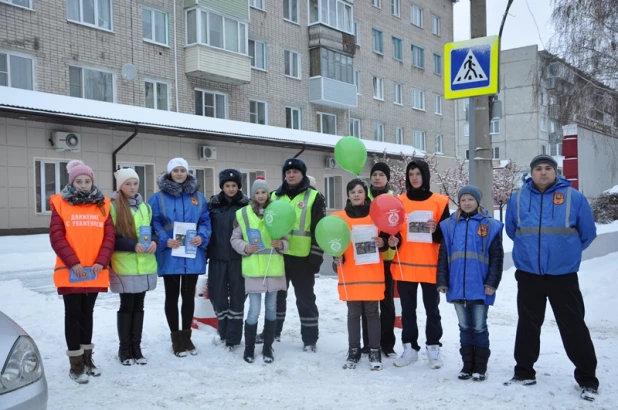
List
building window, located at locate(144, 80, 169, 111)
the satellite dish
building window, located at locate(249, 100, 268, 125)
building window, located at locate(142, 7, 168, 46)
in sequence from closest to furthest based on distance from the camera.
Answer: the satellite dish
building window, located at locate(142, 7, 168, 46)
building window, located at locate(144, 80, 169, 111)
building window, located at locate(249, 100, 268, 125)

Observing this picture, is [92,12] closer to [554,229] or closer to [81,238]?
[81,238]

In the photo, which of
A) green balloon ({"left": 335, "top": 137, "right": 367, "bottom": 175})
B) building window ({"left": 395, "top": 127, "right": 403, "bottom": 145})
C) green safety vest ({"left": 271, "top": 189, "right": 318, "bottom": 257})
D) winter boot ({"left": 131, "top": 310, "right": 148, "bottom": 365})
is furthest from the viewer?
building window ({"left": 395, "top": 127, "right": 403, "bottom": 145})

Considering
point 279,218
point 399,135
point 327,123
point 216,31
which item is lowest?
point 279,218

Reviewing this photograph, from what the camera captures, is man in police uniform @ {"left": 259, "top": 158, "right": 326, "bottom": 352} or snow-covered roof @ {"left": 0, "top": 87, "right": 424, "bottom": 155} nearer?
man in police uniform @ {"left": 259, "top": 158, "right": 326, "bottom": 352}

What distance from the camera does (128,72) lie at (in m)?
19.7

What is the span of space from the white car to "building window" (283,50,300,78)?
2409cm

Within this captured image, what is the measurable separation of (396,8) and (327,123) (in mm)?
10492

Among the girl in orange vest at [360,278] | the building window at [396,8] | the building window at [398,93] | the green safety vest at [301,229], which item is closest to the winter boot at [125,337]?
the green safety vest at [301,229]

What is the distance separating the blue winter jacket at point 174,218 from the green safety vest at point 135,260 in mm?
177

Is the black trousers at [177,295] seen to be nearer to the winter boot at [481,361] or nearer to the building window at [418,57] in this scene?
the winter boot at [481,361]

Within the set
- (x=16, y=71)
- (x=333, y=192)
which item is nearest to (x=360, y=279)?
(x=16, y=71)

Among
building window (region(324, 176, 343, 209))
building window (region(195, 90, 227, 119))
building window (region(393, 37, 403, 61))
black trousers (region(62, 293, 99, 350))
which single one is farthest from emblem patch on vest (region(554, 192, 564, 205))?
building window (region(393, 37, 403, 61))

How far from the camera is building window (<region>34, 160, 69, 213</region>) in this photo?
16.7 meters

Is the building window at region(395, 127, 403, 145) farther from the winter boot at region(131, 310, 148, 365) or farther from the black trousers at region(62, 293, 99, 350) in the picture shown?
the black trousers at region(62, 293, 99, 350)
